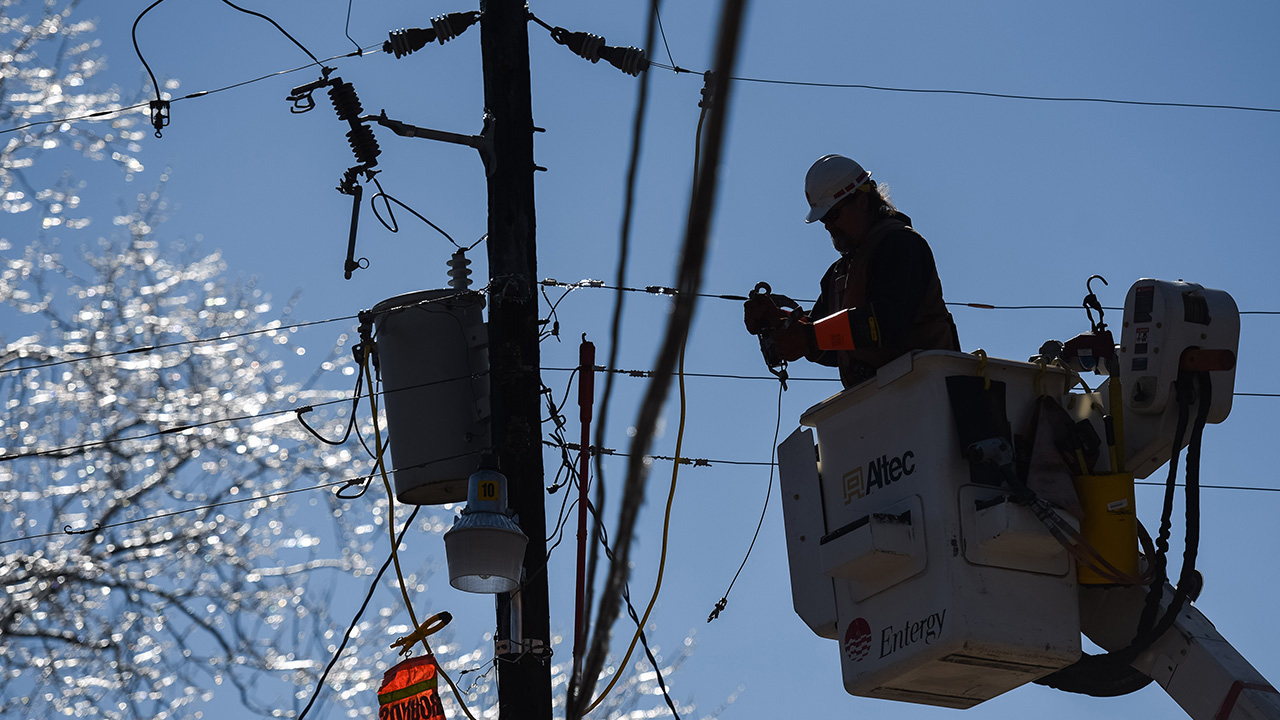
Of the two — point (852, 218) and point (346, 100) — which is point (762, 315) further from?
point (346, 100)

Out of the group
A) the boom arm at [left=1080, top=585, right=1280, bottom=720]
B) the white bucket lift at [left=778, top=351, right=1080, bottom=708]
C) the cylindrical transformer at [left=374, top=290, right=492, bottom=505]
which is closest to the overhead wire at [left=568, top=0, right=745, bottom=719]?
the white bucket lift at [left=778, top=351, right=1080, bottom=708]

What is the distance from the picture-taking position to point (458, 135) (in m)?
8.27

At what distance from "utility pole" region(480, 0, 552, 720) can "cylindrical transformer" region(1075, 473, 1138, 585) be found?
98.1 inches

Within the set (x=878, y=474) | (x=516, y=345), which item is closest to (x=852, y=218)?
(x=878, y=474)

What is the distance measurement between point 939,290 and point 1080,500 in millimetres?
1082

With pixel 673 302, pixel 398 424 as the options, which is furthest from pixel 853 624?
pixel 673 302

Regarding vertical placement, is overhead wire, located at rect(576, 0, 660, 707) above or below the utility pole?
below

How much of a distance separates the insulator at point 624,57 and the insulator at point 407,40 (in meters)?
0.98

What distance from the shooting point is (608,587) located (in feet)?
11.2

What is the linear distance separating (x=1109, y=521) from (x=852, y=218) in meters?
1.74

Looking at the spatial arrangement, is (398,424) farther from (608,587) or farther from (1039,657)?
(608,587)

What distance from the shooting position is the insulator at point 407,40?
8.90 metres

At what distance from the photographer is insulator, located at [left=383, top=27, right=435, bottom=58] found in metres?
8.90

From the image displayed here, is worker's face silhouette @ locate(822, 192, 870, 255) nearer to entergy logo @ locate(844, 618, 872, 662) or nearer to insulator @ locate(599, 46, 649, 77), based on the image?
entergy logo @ locate(844, 618, 872, 662)
